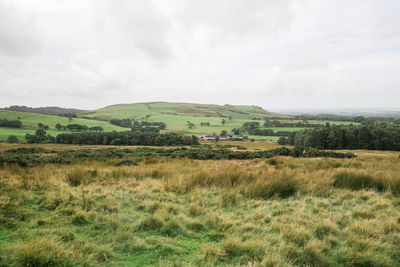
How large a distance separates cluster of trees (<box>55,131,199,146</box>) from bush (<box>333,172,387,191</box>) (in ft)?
188

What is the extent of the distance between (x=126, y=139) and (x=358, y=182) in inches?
2639

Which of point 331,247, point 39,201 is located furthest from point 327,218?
point 39,201

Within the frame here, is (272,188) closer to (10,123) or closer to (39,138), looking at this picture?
(39,138)

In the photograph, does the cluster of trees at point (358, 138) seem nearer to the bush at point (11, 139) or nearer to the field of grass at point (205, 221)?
the field of grass at point (205, 221)

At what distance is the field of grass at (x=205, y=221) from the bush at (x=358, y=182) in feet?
0.10

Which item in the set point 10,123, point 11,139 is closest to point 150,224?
point 11,139

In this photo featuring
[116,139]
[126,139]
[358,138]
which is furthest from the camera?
[126,139]

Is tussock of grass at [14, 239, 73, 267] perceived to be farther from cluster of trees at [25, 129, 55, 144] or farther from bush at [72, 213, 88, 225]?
cluster of trees at [25, 129, 55, 144]

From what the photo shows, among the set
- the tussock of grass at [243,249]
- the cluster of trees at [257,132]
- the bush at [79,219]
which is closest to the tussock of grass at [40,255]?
the bush at [79,219]

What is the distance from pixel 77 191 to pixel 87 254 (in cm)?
324

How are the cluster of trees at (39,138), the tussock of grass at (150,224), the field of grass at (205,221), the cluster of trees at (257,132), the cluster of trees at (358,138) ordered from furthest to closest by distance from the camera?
1. the cluster of trees at (257,132)
2. the cluster of trees at (39,138)
3. the cluster of trees at (358,138)
4. the tussock of grass at (150,224)
5. the field of grass at (205,221)

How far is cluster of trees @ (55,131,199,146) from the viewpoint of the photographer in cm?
6412

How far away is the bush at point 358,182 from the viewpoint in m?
6.44

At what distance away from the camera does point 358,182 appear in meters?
6.63
